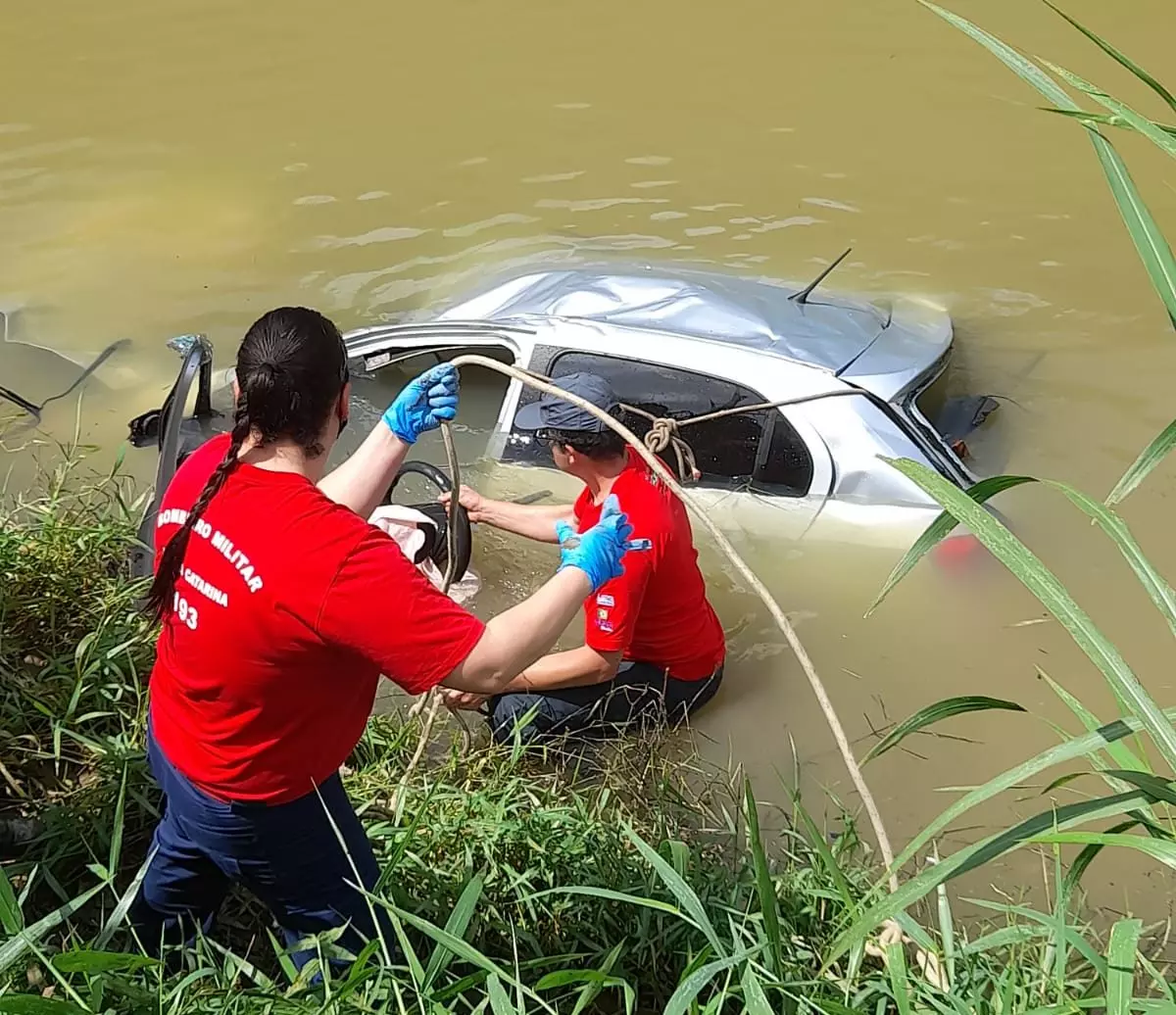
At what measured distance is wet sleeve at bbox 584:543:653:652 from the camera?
3.37 meters

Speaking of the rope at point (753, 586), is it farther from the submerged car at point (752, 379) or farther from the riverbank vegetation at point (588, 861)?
the submerged car at point (752, 379)

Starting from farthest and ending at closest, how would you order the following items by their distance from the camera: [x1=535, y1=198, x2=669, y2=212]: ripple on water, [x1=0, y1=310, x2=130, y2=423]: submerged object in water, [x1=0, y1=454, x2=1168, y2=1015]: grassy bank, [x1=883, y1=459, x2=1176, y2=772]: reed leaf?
[x1=535, y1=198, x2=669, y2=212]: ripple on water < [x1=0, y1=310, x2=130, y2=423]: submerged object in water < [x1=0, y1=454, x2=1168, y2=1015]: grassy bank < [x1=883, y1=459, x2=1176, y2=772]: reed leaf

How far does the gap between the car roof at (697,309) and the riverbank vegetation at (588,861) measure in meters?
1.50

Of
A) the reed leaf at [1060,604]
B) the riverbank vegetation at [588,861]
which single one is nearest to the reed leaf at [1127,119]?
the riverbank vegetation at [588,861]

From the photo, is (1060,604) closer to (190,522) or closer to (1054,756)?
(1054,756)

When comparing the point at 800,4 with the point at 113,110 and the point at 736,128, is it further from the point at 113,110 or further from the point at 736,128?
the point at 113,110

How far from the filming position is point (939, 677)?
13.1 feet

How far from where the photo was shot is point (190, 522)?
2217mm

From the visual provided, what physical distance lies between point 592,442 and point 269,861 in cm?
155

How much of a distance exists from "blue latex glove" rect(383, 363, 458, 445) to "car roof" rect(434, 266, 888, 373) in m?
1.50

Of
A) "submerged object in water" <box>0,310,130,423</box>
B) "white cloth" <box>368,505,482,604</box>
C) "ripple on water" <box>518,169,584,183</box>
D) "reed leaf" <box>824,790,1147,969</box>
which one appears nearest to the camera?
"reed leaf" <box>824,790,1147,969</box>

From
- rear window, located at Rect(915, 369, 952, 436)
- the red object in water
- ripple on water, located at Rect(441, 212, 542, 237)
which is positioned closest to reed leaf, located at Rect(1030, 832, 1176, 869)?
the red object in water

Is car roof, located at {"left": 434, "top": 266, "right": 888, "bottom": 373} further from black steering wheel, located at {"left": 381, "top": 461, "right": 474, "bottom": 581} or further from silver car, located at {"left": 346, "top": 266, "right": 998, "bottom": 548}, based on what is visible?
black steering wheel, located at {"left": 381, "top": 461, "right": 474, "bottom": 581}

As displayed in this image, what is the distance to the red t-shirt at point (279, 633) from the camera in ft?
6.75
